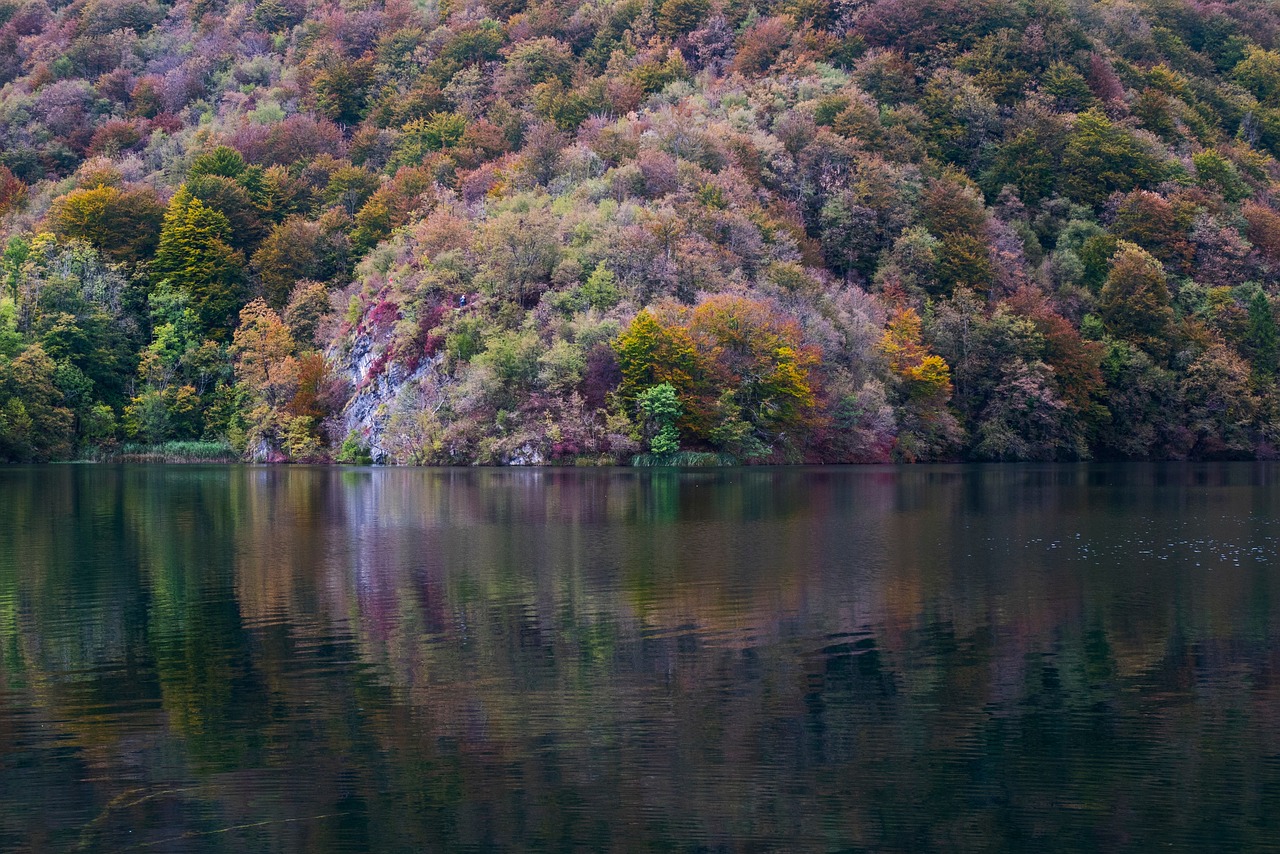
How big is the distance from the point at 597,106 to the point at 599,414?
60.2 metres

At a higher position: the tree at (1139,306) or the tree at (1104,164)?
the tree at (1104,164)

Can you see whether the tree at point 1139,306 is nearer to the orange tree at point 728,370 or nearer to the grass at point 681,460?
the orange tree at point 728,370

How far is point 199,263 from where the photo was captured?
114 m

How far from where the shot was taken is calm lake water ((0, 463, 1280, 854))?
13500 mm

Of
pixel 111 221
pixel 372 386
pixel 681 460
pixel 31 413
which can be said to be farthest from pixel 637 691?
pixel 111 221

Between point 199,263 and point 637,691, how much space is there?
347ft

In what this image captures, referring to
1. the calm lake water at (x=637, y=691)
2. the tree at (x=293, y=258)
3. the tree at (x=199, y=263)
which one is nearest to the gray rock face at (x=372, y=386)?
the tree at (x=293, y=258)

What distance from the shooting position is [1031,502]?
170 feet

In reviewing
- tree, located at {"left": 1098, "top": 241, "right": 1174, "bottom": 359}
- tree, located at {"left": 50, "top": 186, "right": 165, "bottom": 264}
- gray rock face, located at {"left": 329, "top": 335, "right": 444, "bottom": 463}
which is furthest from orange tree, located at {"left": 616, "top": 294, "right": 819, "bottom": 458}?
tree, located at {"left": 50, "top": 186, "right": 165, "bottom": 264}

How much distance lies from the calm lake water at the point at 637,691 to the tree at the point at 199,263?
79.9 metres

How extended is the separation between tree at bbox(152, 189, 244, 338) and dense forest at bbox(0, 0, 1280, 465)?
359 mm

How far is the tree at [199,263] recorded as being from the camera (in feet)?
373

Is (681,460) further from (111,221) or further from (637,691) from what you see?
(637,691)

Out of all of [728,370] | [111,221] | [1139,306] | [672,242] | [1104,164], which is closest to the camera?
[728,370]
